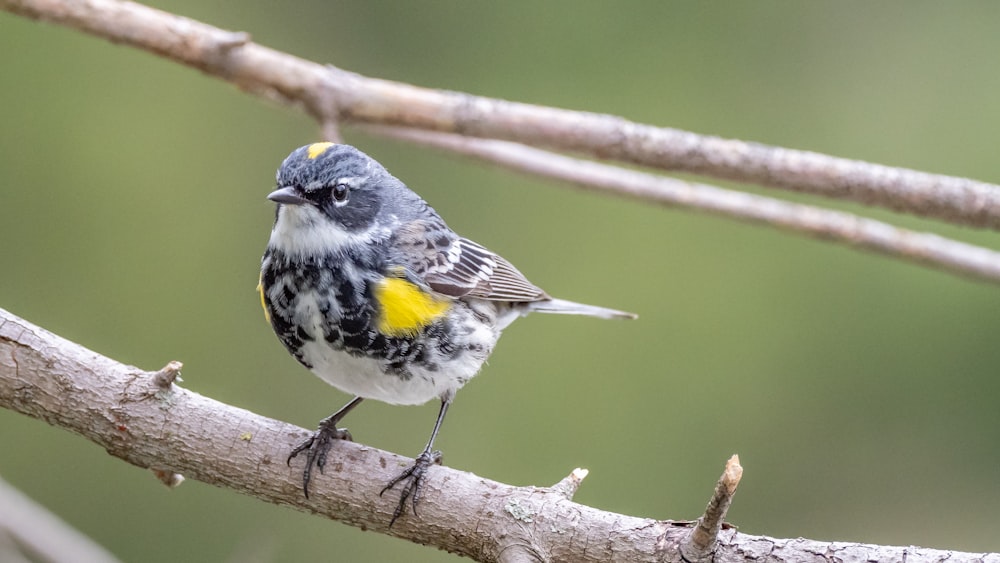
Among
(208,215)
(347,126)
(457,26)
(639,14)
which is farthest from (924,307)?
(208,215)

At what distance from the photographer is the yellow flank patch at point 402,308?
9.80 ft

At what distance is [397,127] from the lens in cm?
388

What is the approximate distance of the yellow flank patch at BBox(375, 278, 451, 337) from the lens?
2988 mm

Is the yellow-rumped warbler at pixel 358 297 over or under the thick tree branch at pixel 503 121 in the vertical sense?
under

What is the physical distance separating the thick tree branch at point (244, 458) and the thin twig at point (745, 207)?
4.96ft

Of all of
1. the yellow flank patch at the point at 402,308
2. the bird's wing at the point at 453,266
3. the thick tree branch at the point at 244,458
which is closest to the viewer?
the thick tree branch at the point at 244,458

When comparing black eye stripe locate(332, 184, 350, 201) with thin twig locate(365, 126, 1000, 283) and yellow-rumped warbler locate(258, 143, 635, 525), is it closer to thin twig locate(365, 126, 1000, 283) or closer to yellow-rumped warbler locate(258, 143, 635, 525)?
yellow-rumped warbler locate(258, 143, 635, 525)

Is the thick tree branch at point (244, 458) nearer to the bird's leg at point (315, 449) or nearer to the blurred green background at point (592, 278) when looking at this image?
the bird's leg at point (315, 449)

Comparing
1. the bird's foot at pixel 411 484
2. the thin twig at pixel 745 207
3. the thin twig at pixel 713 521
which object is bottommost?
the thin twig at pixel 713 521

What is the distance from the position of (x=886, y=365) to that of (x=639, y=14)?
92.0 inches

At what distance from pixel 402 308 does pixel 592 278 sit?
2846 millimetres

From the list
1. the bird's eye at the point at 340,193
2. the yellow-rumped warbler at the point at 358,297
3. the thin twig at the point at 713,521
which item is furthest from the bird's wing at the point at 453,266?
the thin twig at the point at 713,521

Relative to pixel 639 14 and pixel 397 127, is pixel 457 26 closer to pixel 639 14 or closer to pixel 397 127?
pixel 639 14

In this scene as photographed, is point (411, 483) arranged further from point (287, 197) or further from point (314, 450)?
point (287, 197)
